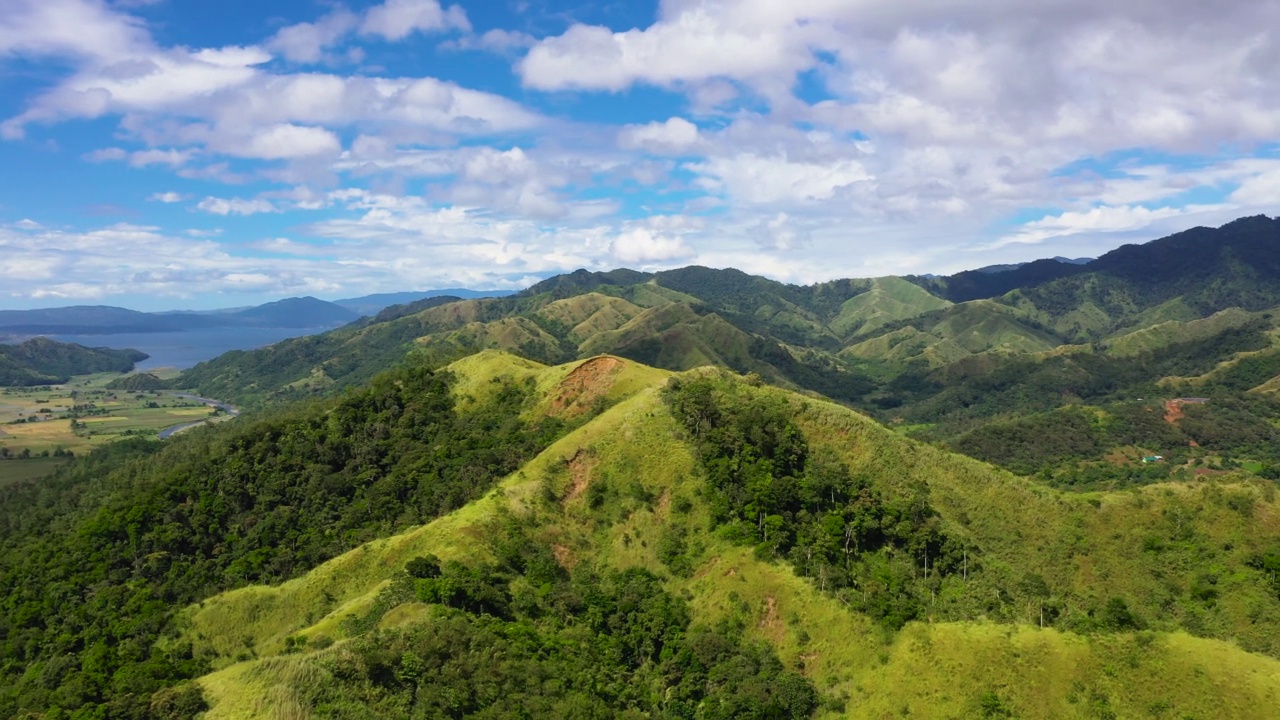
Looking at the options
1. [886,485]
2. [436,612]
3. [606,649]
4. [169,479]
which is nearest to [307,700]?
[436,612]

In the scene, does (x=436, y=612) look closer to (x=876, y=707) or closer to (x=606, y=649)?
(x=606, y=649)

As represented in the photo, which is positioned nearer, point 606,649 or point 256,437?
point 606,649

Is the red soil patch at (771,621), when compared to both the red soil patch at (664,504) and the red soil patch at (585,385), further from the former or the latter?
the red soil patch at (585,385)

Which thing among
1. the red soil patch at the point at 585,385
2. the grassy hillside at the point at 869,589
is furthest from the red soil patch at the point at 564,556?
the red soil patch at the point at 585,385

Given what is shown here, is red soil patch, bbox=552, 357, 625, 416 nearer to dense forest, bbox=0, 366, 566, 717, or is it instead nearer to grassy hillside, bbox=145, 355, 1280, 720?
dense forest, bbox=0, 366, 566, 717

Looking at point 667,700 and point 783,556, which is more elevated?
point 783,556

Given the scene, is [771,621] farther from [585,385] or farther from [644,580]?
[585,385]
